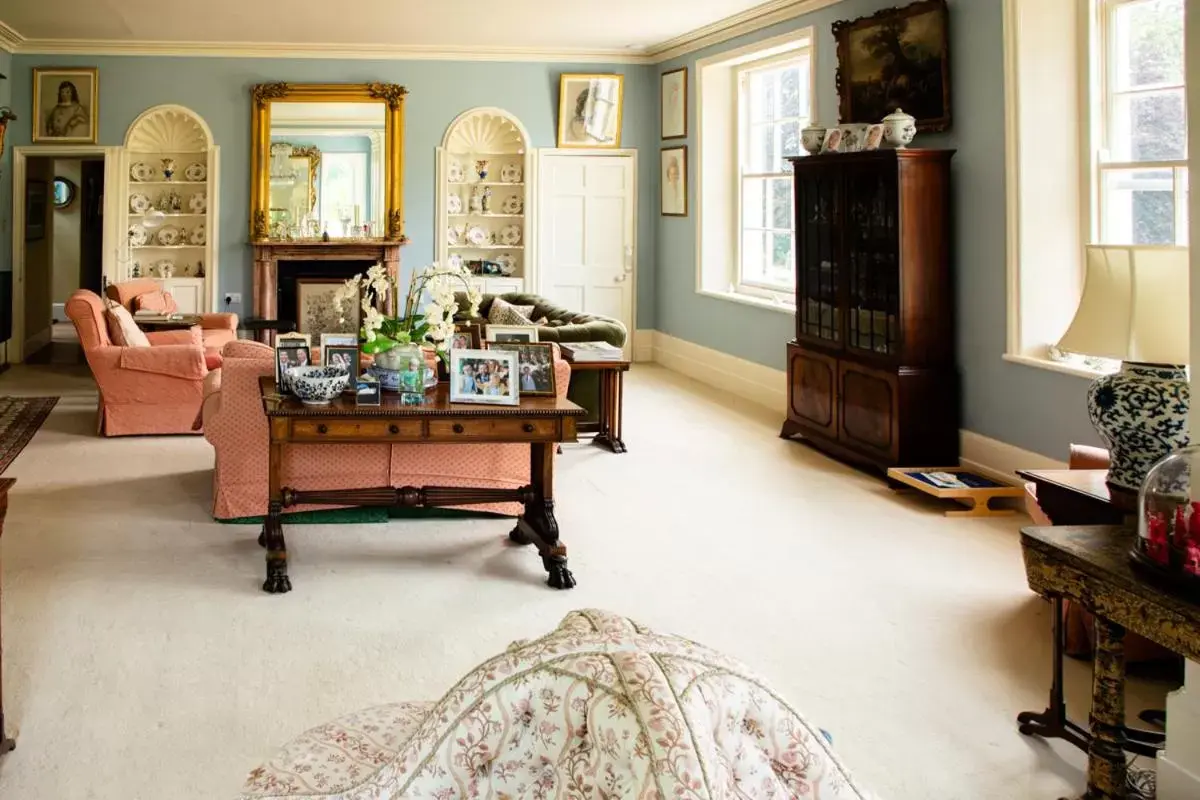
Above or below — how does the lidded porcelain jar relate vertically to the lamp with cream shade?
above

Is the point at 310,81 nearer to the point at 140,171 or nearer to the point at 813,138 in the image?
the point at 140,171

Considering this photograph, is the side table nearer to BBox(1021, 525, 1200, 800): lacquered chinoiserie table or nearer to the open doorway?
BBox(1021, 525, 1200, 800): lacquered chinoiserie table

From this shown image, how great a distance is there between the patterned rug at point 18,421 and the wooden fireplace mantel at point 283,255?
232cm

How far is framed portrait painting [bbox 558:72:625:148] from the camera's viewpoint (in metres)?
10.7

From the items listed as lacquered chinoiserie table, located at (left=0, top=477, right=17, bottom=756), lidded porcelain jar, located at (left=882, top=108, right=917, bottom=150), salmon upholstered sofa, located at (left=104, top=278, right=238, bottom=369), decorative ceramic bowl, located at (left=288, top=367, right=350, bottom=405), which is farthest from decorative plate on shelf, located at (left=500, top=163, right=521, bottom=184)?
lacquered chinoiserie table, located at (left=0, top=477, right=17, bottom=756)

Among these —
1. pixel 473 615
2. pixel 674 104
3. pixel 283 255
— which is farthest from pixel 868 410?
pixel 283 255

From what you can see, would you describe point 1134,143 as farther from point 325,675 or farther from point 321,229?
point 321,229

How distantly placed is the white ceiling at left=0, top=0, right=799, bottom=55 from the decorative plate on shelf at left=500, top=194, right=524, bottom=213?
137 centimetres

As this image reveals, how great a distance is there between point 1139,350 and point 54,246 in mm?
14038

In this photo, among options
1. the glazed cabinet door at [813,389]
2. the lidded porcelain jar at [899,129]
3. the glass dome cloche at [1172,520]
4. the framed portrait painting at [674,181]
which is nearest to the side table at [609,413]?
the glazed cabinet door at [813,389]

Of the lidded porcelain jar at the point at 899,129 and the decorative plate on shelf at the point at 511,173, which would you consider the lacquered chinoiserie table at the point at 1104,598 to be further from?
the decorative plate on shelf at the point at 511,173

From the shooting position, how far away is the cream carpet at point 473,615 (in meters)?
2.94

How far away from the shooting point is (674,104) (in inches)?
410

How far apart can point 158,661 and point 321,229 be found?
7587 millimetres
